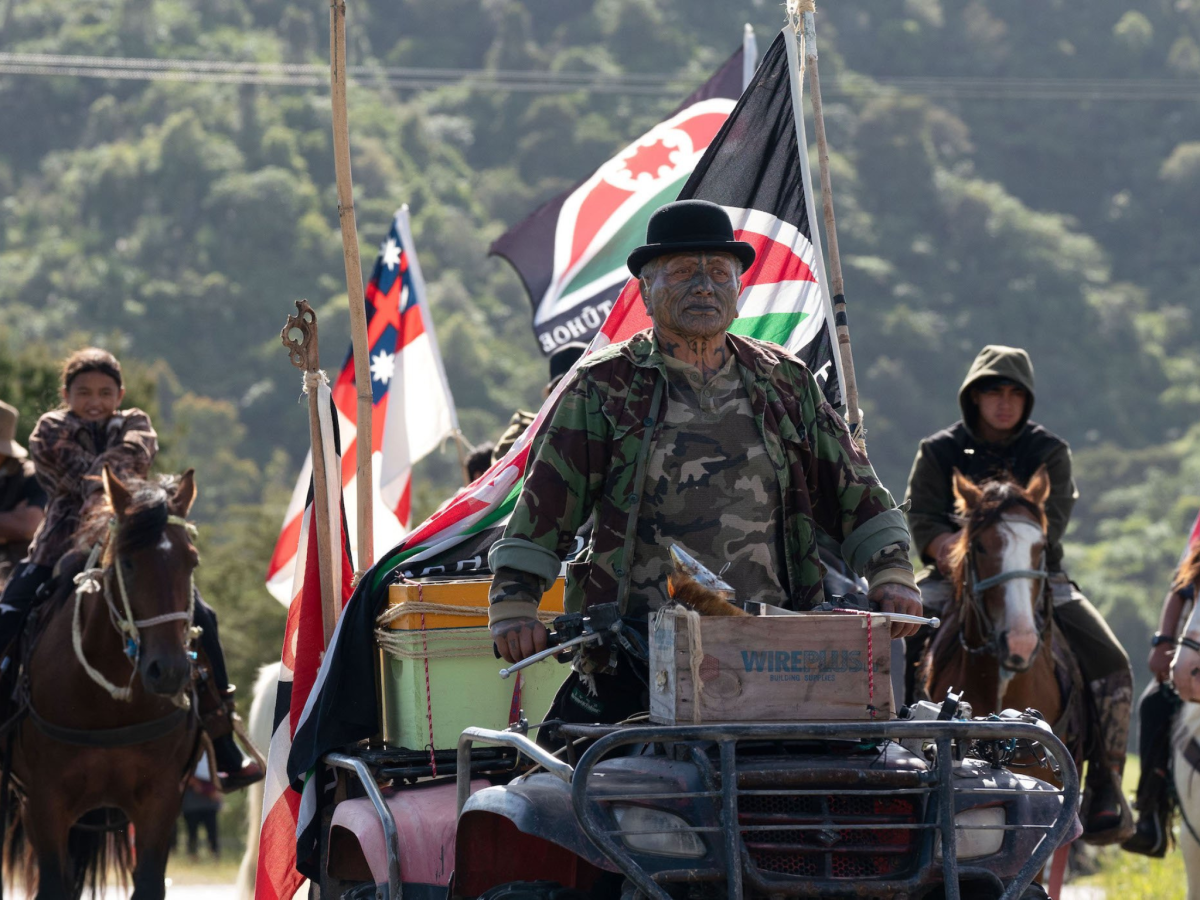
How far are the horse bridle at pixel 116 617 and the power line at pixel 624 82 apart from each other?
9622 centimetres

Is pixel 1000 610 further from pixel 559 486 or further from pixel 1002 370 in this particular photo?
pixel 559 486

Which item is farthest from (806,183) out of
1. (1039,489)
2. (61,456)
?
(61,456)

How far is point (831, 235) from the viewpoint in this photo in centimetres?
673

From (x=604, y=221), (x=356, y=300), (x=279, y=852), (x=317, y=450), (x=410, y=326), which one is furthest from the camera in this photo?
(x=410, y=326)

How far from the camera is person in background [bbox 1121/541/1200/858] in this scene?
10016mm

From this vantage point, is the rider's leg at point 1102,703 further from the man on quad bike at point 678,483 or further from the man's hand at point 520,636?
the man's hand at point 520,636

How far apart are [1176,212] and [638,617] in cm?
10279

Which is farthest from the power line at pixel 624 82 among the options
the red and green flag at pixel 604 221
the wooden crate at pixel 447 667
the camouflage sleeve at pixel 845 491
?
the camouflage sleeve at pixel 845 491

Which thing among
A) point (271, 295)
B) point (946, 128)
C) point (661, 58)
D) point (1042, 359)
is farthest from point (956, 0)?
Answer: point (271, 295)

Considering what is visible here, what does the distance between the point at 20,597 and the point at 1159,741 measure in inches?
247

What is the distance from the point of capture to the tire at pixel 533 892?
14.4 feet

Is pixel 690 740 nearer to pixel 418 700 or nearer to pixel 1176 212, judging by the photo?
pixel 418 700

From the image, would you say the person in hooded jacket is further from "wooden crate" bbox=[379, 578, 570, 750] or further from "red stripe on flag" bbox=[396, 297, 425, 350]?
"red stripe on flag" bbox=[396, 297, 425, 350]

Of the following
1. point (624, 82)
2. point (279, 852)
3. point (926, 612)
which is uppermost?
point (624, 82)
